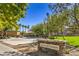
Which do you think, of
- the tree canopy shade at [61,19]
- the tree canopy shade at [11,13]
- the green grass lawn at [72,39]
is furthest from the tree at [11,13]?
the green grass lawn at [72,39]

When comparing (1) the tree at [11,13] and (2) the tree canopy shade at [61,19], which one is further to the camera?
(2) the tree canopy shade at [61,19]

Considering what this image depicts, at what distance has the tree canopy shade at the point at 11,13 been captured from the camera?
15.7ft

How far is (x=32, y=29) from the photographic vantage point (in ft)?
16.4

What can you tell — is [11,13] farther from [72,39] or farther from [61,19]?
[72,39]

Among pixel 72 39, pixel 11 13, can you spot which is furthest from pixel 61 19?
pixel 11 13

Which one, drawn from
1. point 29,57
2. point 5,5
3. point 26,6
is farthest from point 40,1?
point 29,57

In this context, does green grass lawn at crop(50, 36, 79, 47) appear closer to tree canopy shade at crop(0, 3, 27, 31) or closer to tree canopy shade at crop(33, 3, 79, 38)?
tree canopy shade at crop(33, 3, 79, 38)

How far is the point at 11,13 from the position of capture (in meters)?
4.84

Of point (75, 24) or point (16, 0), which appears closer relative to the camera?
point (16, 0)

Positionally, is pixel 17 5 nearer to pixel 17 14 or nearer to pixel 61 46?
pixel 17 14

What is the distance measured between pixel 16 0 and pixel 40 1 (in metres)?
0.46

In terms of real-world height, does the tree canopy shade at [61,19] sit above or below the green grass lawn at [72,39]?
above

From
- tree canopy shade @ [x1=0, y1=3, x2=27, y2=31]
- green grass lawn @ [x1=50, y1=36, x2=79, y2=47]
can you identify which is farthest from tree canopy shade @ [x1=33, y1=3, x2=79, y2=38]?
tree canopy shade @ [x1=0, y1=3, x2=27, y2=31]

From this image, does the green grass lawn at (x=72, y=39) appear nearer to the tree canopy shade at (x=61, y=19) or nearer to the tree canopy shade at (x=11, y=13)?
the tree canopy shade at (x=61, y=19)
